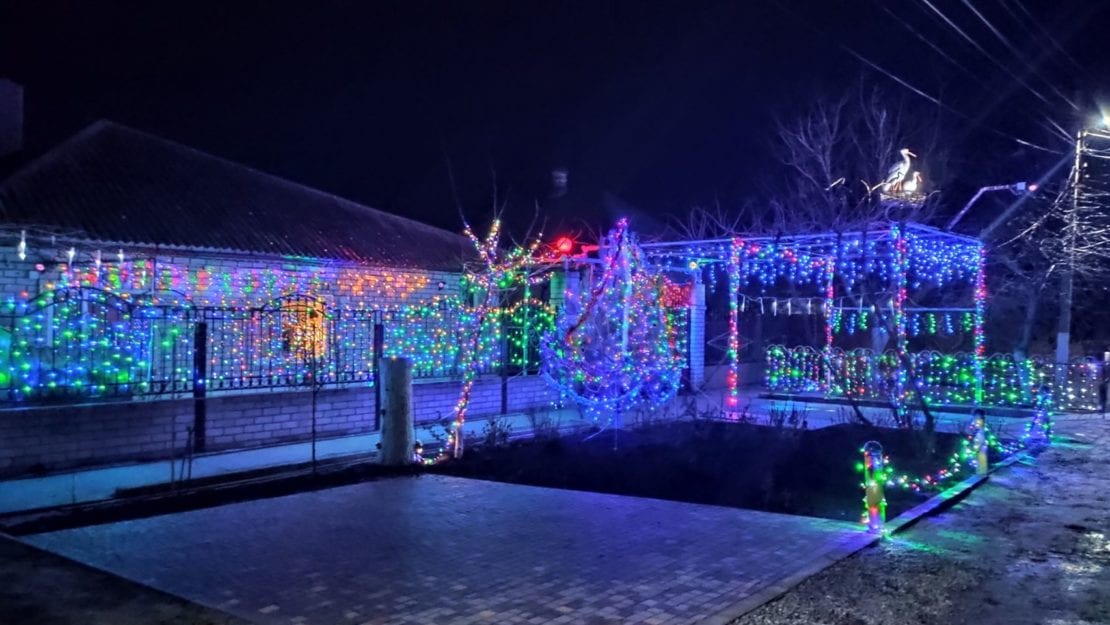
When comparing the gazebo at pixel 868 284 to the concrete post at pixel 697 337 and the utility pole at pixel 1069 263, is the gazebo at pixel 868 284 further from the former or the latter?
the utility pole at pixel 1069 263

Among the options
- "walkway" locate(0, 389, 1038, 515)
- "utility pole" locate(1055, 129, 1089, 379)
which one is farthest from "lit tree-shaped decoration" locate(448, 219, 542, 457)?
"utility pole" locate(1055, 129, 1089, 379)

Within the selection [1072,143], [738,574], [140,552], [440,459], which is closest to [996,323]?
[1072,143]

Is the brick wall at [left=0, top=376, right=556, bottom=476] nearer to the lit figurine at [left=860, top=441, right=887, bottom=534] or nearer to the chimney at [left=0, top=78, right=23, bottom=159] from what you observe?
the chimney at [left=0, top=78, right=23, bottom=159]

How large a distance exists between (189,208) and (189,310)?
344 cm

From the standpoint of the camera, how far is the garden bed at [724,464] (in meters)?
9.50

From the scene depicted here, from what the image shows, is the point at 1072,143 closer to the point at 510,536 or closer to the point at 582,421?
the point at 582,421

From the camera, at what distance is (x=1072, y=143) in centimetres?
1952

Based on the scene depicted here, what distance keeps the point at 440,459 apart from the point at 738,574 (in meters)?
5.68

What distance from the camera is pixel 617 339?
12.6 meters

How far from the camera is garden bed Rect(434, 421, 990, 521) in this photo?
9500 mm

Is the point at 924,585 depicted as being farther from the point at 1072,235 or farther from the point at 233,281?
the point at 1072,235

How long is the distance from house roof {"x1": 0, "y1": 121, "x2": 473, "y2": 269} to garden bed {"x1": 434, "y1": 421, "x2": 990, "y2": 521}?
5753 mm

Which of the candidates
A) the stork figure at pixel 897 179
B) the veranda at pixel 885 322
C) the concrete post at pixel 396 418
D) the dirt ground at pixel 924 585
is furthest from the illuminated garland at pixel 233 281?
the stork figure at pixel 897 179

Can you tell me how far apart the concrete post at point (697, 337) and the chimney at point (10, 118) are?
46.9ft
